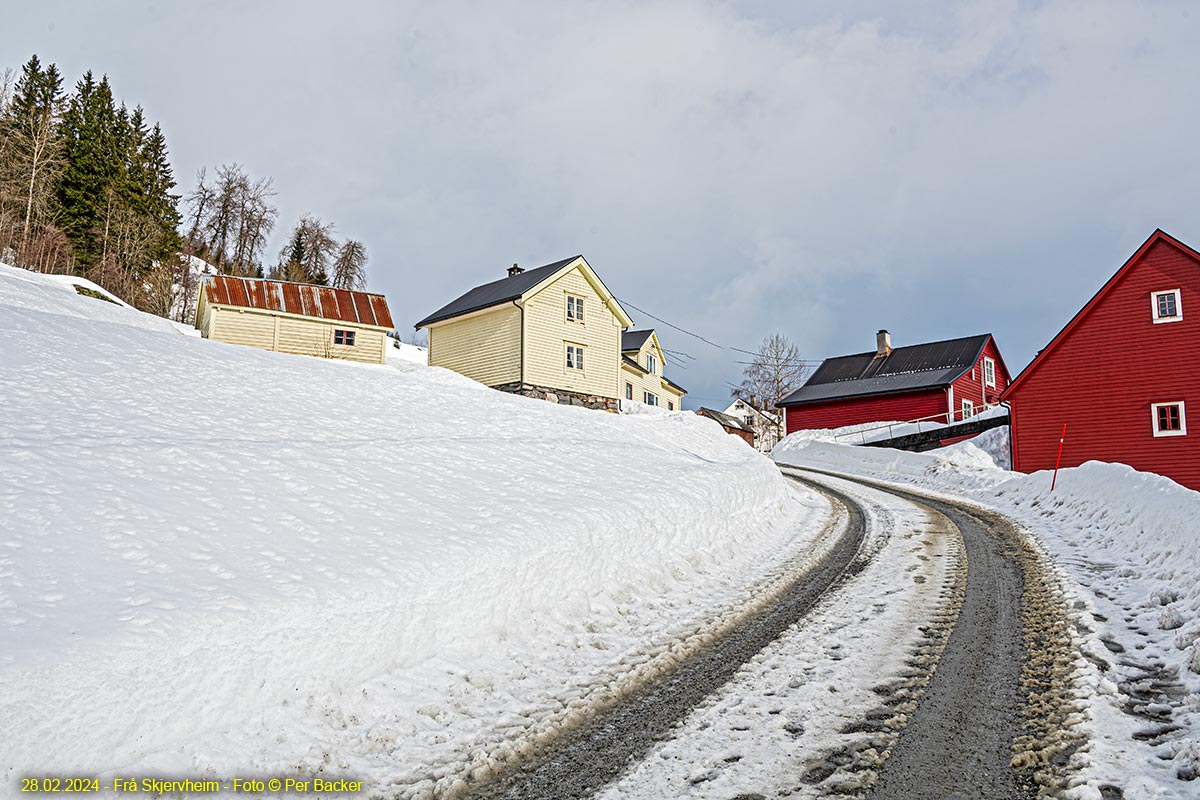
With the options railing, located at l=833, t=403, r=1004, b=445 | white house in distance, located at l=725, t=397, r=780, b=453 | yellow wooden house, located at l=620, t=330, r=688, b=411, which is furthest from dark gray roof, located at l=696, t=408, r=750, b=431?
railing, located at l=833, t=403, r=1004, b=445

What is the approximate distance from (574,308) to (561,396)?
14.9ft

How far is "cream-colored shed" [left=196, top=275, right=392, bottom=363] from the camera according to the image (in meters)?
30.3

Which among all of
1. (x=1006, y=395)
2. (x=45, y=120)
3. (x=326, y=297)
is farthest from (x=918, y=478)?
(x=45, y=120)

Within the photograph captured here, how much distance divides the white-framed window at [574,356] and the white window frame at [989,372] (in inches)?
1093

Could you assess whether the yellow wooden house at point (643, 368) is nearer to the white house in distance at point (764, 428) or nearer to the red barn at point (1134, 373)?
the white house in distance at point (764, 428)

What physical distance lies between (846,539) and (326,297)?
29.8 metres

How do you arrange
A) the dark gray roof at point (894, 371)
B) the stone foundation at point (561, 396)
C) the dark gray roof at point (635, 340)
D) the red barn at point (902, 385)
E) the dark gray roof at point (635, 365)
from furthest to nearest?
the dark gray roof at point (635, 340), the dark gray roof at point (635, 365), the dark gray roof at point (894, 371), the red barn at point (902, 385), the stone foundation at point (561, 396)

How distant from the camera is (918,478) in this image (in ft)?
80.3

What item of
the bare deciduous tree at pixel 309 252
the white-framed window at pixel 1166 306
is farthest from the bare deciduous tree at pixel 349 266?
the white-framed window at pixel 1166 306

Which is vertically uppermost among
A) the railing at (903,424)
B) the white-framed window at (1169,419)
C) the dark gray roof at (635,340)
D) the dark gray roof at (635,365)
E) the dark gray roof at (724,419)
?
the dark gray roof at (635,340)

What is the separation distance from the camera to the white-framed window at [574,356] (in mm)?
31531

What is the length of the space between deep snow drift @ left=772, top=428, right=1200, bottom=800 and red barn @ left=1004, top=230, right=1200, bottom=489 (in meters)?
8.35

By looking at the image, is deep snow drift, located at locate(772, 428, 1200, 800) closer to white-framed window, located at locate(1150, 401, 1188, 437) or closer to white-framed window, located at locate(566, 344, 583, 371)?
white-framed window, located at locate(1150, 401, 1188, 437)

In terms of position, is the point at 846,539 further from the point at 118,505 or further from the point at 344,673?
the point at 118,505
